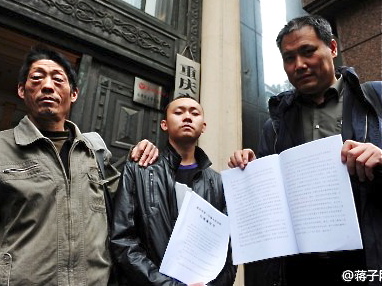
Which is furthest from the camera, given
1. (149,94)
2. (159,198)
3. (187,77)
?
(187,77)

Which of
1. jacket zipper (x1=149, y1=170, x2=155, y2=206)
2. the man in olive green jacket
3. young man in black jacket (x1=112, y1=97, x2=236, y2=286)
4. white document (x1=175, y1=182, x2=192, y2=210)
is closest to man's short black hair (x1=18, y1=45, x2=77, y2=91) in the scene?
the man in olive green jacket

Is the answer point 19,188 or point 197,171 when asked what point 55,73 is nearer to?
point 19,188

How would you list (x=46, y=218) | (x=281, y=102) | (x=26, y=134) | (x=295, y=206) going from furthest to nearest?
(x=281, y=102) < (x=26, y=134) < (x=46, y=218) < (x=295, y=206)

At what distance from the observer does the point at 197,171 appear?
7.76 ft

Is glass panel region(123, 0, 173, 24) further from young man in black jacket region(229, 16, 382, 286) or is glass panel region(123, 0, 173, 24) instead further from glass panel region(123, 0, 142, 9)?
young man in black jacket region(229, 16, 382, 286)

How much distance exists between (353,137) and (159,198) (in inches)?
47.1

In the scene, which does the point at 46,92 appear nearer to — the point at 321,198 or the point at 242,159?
the point at 242,159

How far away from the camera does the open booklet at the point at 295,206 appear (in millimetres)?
1434

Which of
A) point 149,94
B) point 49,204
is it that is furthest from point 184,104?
point 149,94

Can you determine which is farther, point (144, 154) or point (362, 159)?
point (144, 154)

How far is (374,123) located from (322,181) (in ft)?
1.68

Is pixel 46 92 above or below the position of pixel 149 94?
below

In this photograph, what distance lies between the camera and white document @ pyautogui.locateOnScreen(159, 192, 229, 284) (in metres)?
1.78

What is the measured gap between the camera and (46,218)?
1743 mm
